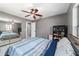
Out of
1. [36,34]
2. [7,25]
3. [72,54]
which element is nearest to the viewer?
[72,54]

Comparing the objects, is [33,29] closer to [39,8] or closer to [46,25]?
[46,25]

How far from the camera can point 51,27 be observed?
1717 mm

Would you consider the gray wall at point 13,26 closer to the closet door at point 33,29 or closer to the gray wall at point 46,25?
the closet door at point 33,29

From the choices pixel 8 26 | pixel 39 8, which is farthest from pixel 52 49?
pixel 8 26

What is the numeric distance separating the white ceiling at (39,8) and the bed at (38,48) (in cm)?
43

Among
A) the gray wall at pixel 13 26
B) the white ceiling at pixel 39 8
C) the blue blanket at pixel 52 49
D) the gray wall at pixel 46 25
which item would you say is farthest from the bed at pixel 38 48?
the white ceiling at pixel 39 8

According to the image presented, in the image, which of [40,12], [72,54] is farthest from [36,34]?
[72,54]

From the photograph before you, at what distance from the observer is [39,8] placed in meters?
1.63

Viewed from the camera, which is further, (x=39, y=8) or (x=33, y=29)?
(x=33, y=29)

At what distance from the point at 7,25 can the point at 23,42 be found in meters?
A: 0.38

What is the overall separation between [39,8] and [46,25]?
1.03 feet

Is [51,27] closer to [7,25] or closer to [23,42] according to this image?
[23,42]

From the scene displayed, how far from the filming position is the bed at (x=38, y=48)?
60.1 inches

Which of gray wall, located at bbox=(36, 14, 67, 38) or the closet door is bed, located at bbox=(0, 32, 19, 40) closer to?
the closet door
